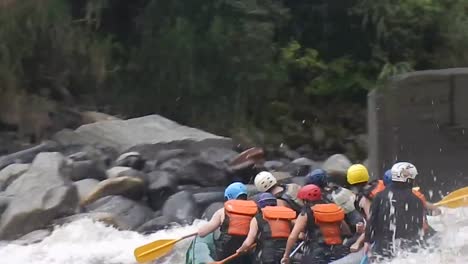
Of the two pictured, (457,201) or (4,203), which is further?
(4,203)

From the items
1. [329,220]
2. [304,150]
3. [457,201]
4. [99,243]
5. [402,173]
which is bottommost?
[304,150]

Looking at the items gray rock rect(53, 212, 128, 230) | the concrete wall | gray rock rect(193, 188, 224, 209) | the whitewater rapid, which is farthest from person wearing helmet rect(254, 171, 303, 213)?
the concrete wall

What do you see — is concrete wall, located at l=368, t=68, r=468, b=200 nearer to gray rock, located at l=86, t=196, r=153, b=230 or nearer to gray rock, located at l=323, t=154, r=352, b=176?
gray rock, located at l=323, t=154, r=352, b=176

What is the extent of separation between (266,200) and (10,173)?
527 centimetres

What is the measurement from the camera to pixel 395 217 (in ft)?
29.8

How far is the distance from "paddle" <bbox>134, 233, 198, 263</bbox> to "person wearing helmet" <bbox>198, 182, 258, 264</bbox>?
100cm

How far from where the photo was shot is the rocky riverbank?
40.7ft

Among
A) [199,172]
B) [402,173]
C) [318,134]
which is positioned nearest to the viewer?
[402,173]

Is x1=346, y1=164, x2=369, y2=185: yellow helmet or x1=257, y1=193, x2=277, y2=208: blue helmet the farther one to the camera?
x1=346, y1=164, x2=369, y2=185: yellow helmet

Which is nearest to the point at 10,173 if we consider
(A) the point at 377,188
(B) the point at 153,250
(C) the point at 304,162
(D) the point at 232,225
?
(B) the point at 153,250

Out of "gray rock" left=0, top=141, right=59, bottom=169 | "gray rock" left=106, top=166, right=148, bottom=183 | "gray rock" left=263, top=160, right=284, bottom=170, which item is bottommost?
"gray rock" left=263, top=160, right=284, bottom=170

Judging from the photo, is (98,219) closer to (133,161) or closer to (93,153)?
(133,161)

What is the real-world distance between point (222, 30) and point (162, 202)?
5.08 metres

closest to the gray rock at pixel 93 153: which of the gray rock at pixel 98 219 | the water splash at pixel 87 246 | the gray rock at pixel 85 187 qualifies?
the gray rock at pixel 85 187
